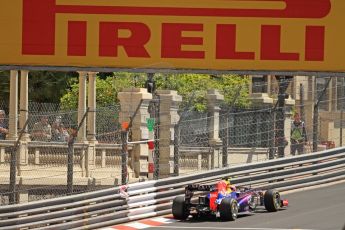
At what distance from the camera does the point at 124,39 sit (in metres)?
17.3

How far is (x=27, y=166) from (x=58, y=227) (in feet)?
3.87

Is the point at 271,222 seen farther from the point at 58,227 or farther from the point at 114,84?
the point at 114,84

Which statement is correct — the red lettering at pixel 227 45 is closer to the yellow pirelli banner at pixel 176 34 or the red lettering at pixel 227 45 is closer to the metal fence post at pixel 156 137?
the yellow pirelli banner at pixel 176 34

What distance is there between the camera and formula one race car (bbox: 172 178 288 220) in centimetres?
1928

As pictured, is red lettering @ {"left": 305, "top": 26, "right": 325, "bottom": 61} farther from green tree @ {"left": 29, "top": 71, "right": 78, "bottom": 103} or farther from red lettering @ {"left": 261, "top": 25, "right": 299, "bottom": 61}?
green tree @ {"left": 29, "top": 71, "right": 78, "bottom": 103}

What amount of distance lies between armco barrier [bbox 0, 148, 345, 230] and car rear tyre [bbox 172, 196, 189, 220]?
2.25 feet

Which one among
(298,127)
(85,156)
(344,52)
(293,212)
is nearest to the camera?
(344,52)

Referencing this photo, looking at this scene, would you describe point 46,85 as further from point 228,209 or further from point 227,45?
point 227,45

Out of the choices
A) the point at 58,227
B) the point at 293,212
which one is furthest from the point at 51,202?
the point at 293,212

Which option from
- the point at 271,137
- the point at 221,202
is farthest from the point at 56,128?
the point at 271,137

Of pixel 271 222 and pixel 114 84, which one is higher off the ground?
pixel 114 84

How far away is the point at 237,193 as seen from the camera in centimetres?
1981

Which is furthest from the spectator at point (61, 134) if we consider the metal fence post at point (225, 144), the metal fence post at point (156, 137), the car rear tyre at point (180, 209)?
the metal fence post at point (225, 144)

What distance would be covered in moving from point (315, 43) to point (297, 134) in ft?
24.7
